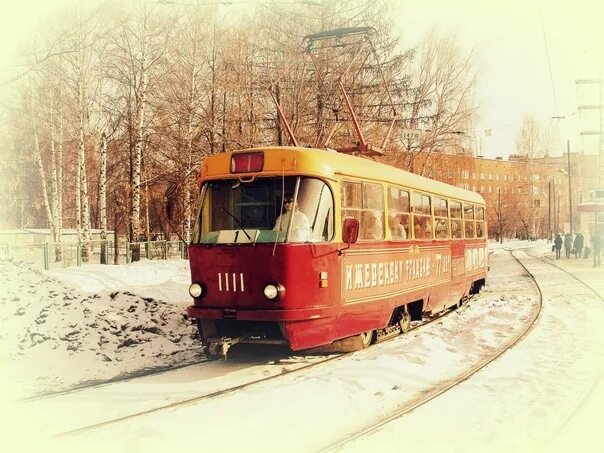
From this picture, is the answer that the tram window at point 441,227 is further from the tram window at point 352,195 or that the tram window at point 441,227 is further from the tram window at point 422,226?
the tram window at point 352,195

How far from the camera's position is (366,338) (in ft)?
28.9

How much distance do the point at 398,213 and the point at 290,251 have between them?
9.83 feet

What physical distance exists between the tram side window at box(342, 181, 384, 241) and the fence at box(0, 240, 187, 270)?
7.06 metres

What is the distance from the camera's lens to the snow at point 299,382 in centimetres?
503

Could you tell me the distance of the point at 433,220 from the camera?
11.5m

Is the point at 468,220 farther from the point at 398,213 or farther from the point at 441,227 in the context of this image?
the point at 398,213

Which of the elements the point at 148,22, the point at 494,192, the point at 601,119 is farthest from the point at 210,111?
the point at 494,192

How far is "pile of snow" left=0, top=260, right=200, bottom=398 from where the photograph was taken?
7.73 meters

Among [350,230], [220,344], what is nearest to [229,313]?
[220,344]

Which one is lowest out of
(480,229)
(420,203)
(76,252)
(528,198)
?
(76,252)

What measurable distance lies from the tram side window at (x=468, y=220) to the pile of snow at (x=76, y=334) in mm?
7189

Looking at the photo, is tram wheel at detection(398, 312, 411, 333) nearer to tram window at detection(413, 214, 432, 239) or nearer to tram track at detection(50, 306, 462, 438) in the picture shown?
tram window at detection(413, 214, 432, 239)

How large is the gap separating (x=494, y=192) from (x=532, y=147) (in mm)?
24117

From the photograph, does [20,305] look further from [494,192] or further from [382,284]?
[494,192]
